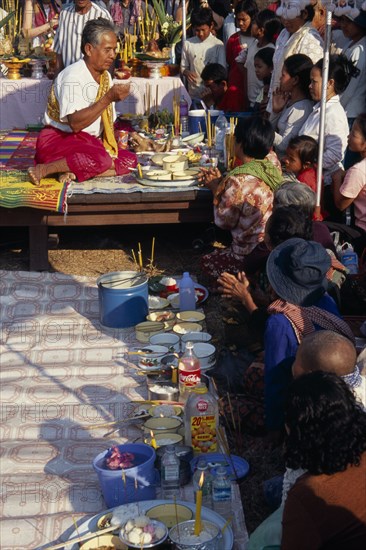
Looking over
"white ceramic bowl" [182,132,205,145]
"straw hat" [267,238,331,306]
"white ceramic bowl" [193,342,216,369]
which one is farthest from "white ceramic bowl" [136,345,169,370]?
"white ceramic bowl" [182,132,205,145]

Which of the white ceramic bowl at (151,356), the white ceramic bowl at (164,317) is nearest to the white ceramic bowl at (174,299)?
the white ceramic bowl at (164,317)

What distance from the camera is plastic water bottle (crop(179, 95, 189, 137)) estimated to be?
7.71 m

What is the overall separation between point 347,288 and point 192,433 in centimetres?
138

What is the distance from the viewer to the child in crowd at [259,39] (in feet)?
26.6

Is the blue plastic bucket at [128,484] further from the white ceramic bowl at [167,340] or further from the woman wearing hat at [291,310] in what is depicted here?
the white ceramic bowl at [167,340]

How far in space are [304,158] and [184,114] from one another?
2467mm

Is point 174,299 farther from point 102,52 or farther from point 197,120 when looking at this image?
point 197,120

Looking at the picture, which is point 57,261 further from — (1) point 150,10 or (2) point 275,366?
(1) point 150,10

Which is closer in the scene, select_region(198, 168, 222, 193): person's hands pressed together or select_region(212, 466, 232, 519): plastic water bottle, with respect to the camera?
select_region(212, 466, 232, 519): plastic water bottle

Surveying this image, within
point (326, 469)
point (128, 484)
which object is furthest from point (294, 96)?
point (326, 469)

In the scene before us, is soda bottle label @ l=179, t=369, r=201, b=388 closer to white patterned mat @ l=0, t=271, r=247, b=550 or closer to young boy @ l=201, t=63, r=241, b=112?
white patterned mat @ l=0, t=271, r=247, b=550

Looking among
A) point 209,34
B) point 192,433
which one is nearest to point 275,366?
point 192,433

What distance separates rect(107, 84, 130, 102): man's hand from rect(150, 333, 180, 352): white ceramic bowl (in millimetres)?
1917

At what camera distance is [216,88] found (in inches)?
339
